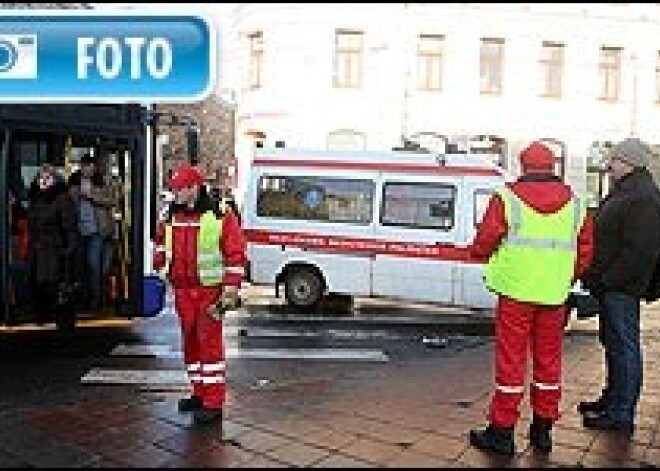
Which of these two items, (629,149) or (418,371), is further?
(418,371)

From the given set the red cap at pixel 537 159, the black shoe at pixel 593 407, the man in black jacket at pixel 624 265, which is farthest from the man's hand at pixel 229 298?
the black shoe at pixel 593 407

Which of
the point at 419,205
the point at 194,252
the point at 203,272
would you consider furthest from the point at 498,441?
the point at 419,205

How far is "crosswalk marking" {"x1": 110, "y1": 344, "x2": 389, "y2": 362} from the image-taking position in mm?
9430

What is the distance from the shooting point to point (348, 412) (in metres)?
6.63

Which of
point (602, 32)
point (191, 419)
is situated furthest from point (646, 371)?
point (602, 32)

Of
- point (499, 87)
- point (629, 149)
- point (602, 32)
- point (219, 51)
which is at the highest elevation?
point (602, 32)

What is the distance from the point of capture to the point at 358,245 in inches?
540

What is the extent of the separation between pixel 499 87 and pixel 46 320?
23708mm

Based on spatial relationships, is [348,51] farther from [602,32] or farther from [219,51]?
[219,51]

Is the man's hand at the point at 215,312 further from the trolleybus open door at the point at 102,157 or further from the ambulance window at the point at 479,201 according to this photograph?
the ambulance window at the point at 479,201

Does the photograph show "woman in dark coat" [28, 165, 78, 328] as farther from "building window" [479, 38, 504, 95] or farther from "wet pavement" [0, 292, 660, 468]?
"building window" [479, 38, 504, 95]

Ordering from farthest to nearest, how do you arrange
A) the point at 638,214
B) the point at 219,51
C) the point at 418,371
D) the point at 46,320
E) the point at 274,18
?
the point at 274,18
the point at 46,320
the point at 418,371
the point at 638,214
the point at 219,51

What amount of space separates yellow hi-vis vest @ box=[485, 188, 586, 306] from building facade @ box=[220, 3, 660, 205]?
2365 cm

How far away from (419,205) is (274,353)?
15.1 feet
